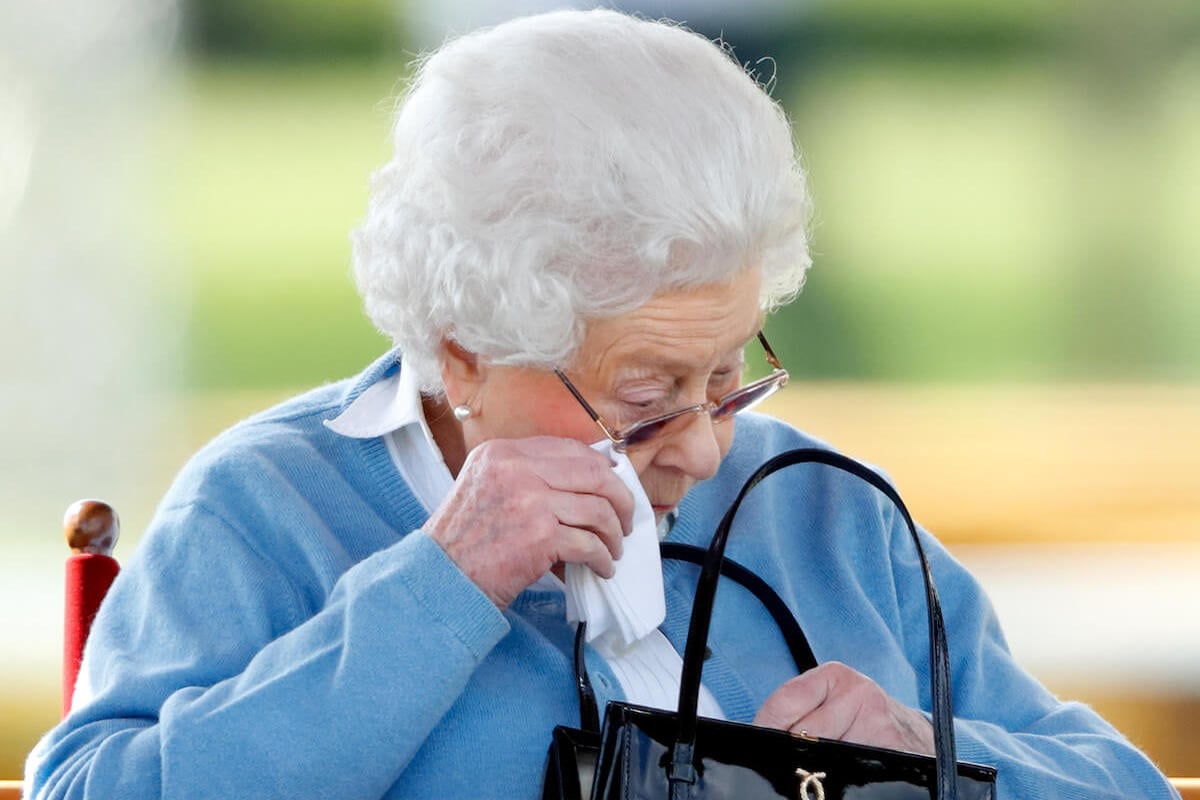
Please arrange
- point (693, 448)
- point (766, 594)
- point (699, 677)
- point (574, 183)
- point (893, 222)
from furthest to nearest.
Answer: point (893, 222), point (766, 594), point (693, 448), point (574, 183), point (699, 677)

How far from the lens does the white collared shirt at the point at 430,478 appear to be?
51.1 inches

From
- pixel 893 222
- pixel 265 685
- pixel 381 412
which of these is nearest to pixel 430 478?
pixel 381 412

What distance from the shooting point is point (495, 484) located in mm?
1172

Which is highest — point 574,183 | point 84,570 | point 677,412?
point 574,183

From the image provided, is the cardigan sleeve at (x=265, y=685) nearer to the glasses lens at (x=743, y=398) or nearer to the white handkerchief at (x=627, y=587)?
the white handkerchief at (x=627, y=587)

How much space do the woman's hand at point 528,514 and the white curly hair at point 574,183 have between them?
0.09 meters

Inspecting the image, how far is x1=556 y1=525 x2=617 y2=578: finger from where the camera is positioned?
117 cm

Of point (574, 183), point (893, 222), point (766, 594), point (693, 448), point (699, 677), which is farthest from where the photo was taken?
point (893, 222)

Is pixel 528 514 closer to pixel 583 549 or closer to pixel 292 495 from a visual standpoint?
pixel 583 549

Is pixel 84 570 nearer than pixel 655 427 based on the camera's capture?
No

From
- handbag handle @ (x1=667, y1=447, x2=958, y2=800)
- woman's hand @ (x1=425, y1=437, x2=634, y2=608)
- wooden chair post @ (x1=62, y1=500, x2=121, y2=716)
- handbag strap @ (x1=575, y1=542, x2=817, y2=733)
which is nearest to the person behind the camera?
handbag handle @ (x1=667, y1=447, x2=958, y2=800)

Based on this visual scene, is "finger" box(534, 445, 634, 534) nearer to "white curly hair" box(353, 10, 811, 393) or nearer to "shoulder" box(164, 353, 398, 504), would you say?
"white curly hair" box(353, 10, 811, 393)

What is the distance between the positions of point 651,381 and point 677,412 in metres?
0.04

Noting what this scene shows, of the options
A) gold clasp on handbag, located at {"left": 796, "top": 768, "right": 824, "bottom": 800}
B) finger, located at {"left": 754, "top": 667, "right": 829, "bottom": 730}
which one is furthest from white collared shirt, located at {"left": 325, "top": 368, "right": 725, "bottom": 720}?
gold clasp on handbag, located at {"left": 796, "top": 768, "right": 824, "bottom": 800}
